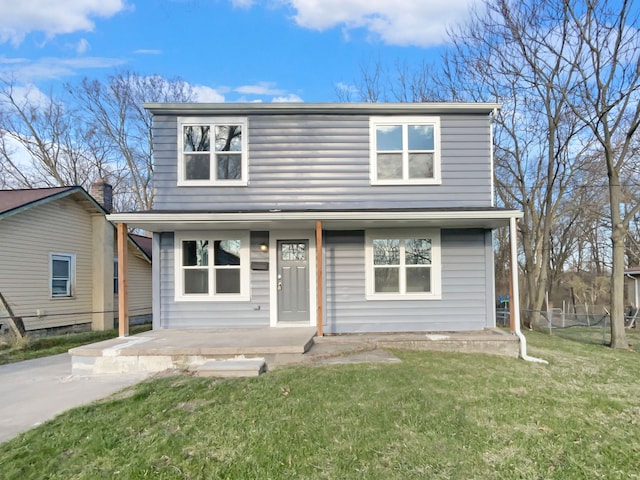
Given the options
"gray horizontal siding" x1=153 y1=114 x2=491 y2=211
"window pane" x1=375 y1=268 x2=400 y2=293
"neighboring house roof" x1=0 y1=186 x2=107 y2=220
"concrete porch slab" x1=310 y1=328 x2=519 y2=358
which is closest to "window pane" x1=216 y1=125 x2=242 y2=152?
"gray horizontal siding" x1=153 y1=114 x2=491 y2=211

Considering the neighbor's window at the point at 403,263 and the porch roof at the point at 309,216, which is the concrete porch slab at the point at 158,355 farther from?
the neighbor's window at the point at 403,263

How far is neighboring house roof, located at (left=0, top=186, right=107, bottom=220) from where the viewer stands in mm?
10423

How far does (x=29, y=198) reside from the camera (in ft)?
37.0

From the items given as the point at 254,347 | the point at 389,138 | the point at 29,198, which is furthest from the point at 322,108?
the point at 29,198

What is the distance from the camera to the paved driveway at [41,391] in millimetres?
4359

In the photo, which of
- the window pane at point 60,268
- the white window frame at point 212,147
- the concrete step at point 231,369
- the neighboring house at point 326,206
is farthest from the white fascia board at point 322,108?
the window pane at point 60,268

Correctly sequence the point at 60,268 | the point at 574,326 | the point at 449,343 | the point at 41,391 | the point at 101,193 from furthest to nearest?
the point at 574,326 < the point at 101,193 < the point at 60,268 < the point at 449,343 < the point at 41,391

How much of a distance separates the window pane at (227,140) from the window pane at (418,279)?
4709mm

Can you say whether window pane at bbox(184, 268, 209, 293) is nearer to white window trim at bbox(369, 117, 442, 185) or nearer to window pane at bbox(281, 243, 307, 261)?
window pane at bbox(281, 243, 307, 261)

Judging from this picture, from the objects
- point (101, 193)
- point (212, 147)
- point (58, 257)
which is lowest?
Result: point (58, 257)

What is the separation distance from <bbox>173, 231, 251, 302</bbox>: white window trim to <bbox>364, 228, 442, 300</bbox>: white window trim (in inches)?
104

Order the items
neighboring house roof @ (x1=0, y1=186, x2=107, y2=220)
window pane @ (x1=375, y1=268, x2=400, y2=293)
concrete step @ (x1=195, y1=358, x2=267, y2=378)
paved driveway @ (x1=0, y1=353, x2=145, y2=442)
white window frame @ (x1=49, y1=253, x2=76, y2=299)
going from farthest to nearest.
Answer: white window frame @ (x1=49, y1=253, x2=76, y2=299), neighboring house roof @ (x1=0, y1=186, x2=107, y2=220), window pane @ (x1=375, y1=268, x2=400, y2=293), concrete step @ (x1=195, y1=358, x2=267, y2=378), paved driveway @ (x1=0, y1=353, x2=145, y2=442)

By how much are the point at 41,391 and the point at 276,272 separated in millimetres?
4546

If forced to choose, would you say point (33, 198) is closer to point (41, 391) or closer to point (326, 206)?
point (41, 391)
